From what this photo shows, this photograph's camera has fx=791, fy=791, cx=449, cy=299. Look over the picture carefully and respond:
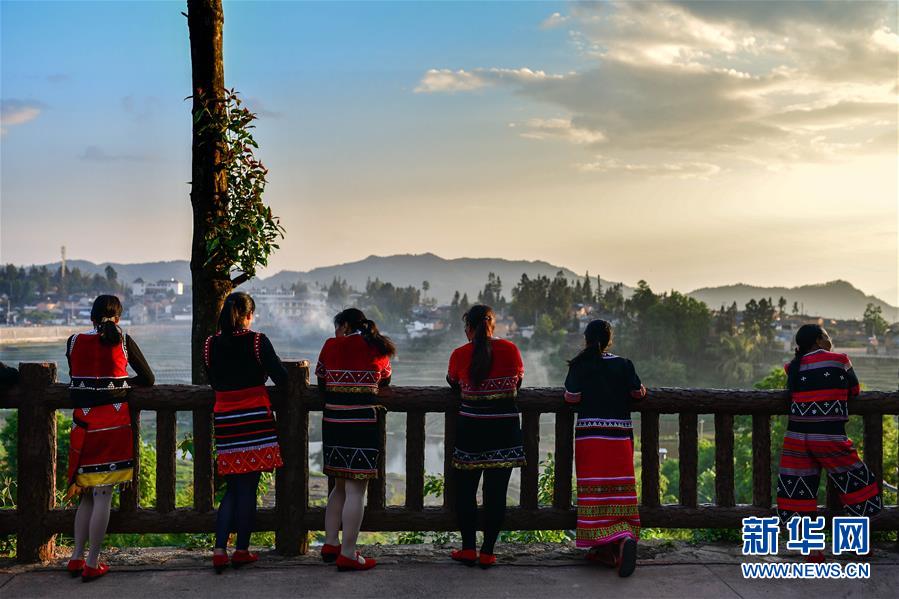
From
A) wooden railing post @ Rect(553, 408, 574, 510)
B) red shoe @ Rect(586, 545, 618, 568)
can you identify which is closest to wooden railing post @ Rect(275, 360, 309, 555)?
wooden railing post @ Rect(553, 408, 574, 510)

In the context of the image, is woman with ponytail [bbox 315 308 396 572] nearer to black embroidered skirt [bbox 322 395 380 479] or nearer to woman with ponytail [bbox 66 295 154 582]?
black embroidered skirt [bbox 322 395 380 479]

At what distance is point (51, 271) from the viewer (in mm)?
190875

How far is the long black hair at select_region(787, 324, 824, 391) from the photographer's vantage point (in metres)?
5.00

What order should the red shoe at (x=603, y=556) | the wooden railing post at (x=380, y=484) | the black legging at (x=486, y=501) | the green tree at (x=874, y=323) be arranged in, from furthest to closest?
the green tree at (x=874, y=323), the wooden railing post at (x=380, y=484), the red shoe at (x=603, y=556), the black legging at (x=486, y=501)

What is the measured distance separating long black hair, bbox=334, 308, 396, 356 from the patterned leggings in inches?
105

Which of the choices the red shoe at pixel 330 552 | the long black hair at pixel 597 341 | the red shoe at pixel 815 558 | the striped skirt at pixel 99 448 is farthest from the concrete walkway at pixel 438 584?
the long black hair at pixel 597 341

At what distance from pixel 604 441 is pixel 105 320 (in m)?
3.01

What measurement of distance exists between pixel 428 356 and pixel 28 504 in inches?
6332

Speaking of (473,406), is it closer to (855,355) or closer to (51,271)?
(855,355)

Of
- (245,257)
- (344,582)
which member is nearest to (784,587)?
(344,582)

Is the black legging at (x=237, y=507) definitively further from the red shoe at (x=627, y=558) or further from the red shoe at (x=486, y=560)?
the red shoe at (x=627, y=558)

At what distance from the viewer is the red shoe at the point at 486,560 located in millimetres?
4820

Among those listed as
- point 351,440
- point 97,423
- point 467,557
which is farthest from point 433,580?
point 97,423

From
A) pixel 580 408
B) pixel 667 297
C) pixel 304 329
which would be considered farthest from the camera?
pixel 304 329
